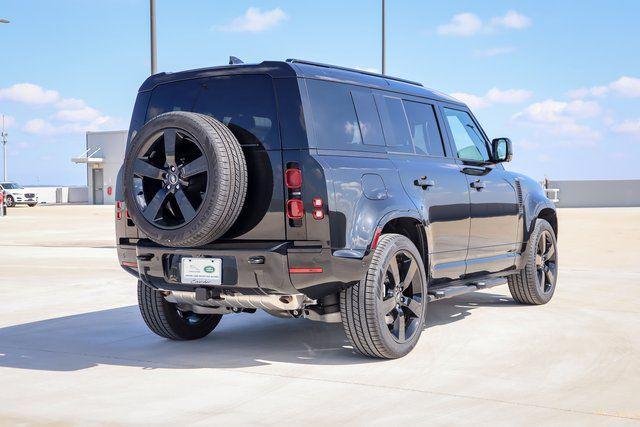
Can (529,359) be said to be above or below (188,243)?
below

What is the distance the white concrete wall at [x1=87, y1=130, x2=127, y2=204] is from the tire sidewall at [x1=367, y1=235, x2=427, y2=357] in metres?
54.7

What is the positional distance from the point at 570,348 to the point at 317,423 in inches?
114

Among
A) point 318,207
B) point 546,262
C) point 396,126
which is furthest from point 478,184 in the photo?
point 318,207

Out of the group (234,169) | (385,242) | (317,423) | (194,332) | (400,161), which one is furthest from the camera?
(194,332)

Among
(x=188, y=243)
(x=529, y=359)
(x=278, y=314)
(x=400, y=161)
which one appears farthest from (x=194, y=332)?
(x=529, y=359)

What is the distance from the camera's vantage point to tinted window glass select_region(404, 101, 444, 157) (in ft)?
23.8

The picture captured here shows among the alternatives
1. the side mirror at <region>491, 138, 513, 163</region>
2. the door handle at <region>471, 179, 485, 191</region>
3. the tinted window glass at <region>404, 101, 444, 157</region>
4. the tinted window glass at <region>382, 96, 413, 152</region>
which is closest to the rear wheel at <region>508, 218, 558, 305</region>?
the side mirror at <region>491, 138, 513, 163</region>

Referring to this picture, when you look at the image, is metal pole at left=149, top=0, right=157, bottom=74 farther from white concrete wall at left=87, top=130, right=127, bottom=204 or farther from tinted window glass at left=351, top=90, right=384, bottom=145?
white concrete wall at left=87, top=130, right=127, bottom=204

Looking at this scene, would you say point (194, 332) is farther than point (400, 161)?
Yes

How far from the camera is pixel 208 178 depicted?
5746 mm

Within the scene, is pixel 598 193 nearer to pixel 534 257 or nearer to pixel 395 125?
pixel 534 257

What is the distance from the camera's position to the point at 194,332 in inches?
291

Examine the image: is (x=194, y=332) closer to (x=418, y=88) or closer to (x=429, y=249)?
(x=429, y=249)

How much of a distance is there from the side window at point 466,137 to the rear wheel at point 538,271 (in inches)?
48.3
